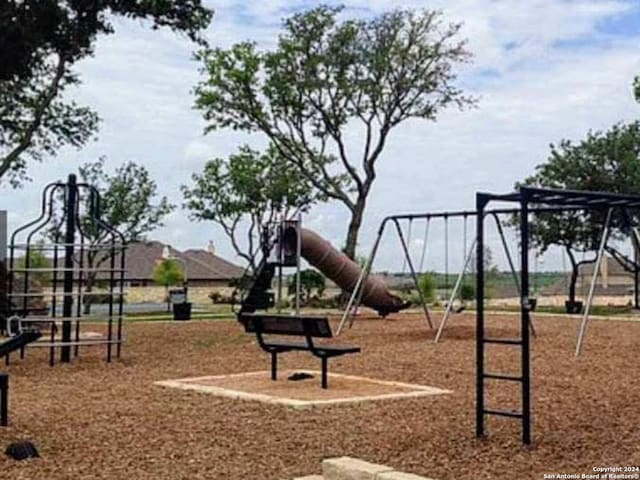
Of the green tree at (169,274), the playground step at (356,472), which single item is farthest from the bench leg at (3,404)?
the green tree at (169,274)

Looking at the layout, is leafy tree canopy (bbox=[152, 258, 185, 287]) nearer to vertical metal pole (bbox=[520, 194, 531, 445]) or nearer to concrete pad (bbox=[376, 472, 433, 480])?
vertical metal pole (bbox=[520, 194, 531, 445])

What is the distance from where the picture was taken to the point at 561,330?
18.4m

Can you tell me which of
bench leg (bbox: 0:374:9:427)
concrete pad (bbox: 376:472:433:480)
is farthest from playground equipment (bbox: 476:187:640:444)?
bench leg (bbox: 0:374:9:427)

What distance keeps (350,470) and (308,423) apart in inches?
93.4

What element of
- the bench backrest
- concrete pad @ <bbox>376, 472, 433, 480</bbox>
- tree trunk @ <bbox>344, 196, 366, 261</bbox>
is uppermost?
tree trunk @ <bbox>344, 196, 366, 261</bbox>

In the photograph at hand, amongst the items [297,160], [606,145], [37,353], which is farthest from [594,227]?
[37,353]

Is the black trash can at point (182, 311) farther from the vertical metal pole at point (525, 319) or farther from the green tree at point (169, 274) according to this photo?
the vertical metal pole at point (525, 319)

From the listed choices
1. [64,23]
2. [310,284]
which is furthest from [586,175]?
[64,23]

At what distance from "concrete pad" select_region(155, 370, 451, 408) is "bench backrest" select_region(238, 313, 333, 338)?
52 centimetres

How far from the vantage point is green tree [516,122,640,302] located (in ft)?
96.3

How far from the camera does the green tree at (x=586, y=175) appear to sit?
29359 millimetres

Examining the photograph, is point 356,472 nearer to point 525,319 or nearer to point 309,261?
point 525,319

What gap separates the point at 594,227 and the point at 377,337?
14.8 m

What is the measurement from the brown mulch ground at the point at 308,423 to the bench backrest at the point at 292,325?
1.07m
